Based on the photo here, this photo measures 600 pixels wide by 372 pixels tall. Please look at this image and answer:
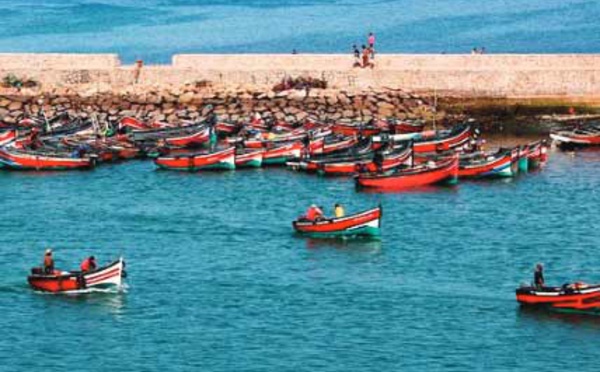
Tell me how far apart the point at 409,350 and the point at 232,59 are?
135 feet

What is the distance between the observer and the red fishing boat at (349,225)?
56375mm

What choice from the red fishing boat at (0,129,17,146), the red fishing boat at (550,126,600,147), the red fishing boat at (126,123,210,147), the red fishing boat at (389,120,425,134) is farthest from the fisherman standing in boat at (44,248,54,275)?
the red fishing boat at (550,126,600,147)

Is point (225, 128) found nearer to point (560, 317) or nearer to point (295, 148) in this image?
point (295, 148)

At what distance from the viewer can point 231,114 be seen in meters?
82.1

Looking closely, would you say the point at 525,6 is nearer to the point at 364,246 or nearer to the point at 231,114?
the point at 231,114

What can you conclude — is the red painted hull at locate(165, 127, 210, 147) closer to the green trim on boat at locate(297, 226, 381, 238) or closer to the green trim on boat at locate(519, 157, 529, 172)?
the green trim on boat at locate(519, 157, 529, 172)

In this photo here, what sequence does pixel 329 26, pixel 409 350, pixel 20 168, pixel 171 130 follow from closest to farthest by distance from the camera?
1. pixel 409 350
2. pixel 20 168
3. pixel 171 130
4. pixel 329 26

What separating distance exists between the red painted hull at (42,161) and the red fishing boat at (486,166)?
41.9ft

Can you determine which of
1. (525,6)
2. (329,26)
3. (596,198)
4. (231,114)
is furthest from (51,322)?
(525,6)

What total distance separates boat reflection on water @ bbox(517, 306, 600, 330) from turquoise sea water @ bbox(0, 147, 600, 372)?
7 cm

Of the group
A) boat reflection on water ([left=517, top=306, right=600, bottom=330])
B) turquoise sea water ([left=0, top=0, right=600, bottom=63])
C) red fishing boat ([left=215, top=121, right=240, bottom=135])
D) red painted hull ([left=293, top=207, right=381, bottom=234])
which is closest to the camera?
boat reflection on water ([left=517, top=306, right=600, bottom=330])

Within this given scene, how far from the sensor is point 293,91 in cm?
8344

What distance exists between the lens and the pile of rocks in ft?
268

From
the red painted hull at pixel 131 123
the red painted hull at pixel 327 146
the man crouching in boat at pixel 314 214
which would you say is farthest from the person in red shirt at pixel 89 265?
the red painted hull at pixel 131 123
